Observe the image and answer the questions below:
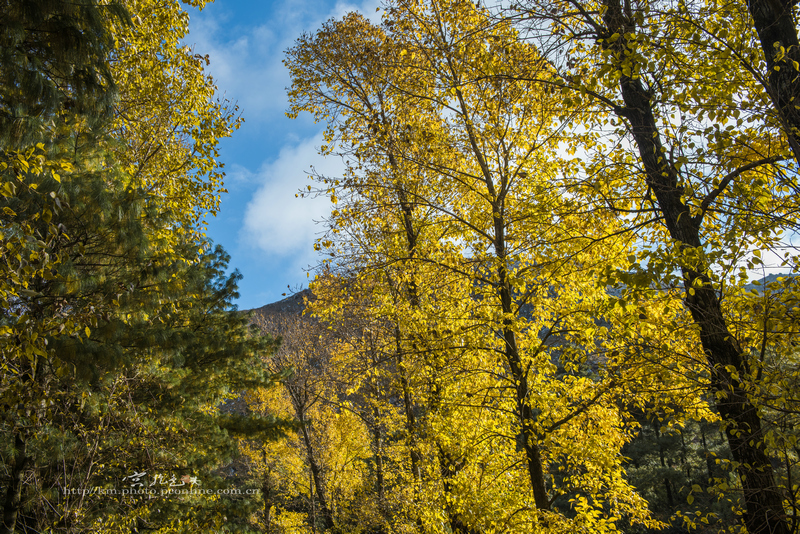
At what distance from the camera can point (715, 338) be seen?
334 cm

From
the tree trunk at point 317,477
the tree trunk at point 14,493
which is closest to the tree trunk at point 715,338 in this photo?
the tree trunk at point 14,493

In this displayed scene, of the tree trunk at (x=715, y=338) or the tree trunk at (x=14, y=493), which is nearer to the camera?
the tree trunk at (x=715, y=338)

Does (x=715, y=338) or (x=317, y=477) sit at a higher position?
(x=715, y=338)

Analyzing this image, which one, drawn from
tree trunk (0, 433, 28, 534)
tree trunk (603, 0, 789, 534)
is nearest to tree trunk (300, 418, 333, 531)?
tree trunk (0, 433, 28, 534)

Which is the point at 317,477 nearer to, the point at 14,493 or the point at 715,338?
the point at 14,493

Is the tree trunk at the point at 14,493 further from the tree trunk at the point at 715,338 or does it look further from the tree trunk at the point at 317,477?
the tree trunk at the point at 317,477

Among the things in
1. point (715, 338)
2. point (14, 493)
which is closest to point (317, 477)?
point (14, 493)

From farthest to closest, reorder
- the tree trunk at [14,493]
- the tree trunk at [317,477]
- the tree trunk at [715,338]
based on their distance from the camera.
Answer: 1. the tree trunk at [317,477]
2. the tree trunk at [14,493]
3. the tree trunk at [715,338]

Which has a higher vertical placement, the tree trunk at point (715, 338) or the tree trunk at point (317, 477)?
the tree trunk at point (715, 338)

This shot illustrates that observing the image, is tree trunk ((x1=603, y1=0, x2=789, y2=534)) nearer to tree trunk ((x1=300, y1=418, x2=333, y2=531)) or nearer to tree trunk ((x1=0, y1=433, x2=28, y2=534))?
tree trunk ((x1=0, y1=433, x2=28, y2=534))

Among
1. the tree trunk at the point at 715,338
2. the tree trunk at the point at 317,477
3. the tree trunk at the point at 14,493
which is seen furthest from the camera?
the tree trunk at the point at 317,477

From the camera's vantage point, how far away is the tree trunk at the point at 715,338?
2.93 m

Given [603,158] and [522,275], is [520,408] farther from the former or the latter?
[603,158]

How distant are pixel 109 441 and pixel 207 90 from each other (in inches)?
247
